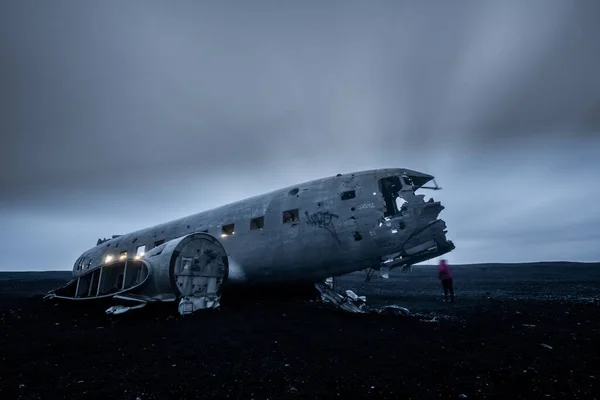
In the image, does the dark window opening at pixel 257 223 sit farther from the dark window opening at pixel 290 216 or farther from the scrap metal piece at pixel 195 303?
the scrap metal piece at pixel 195 303

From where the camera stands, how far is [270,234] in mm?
14469

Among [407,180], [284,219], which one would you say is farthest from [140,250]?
[407,180]

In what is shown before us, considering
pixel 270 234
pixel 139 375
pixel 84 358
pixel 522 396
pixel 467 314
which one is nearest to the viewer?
pixel 522 396

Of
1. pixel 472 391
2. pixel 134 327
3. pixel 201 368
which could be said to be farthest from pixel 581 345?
pixel 134 327

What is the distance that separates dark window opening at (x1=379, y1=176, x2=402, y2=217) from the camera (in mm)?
13095

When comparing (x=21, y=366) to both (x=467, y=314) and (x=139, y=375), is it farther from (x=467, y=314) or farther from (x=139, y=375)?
(x=467, y=314)

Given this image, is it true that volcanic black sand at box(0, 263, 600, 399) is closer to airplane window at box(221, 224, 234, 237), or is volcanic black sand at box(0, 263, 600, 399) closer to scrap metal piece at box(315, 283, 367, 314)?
scrap metal piece at box(315, 283, 367, 314)

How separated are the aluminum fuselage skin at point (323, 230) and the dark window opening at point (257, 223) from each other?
158 mm

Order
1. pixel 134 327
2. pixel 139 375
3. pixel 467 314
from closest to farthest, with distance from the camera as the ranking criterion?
pixel 139 375 < pixel 134 327 < pixel 467 314

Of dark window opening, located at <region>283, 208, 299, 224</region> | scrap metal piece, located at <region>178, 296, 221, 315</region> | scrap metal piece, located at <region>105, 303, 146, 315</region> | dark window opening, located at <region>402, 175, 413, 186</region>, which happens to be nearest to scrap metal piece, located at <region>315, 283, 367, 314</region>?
dark window opening, located at <region>283, 208, 299, 224</region>

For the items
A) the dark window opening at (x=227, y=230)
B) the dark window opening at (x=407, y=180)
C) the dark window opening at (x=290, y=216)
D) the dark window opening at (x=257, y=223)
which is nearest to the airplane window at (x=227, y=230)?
the dark window opening at (x=227, y=230)

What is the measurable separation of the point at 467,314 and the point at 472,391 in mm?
8436

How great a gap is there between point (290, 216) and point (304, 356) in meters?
7.70

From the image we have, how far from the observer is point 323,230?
13227 mm
